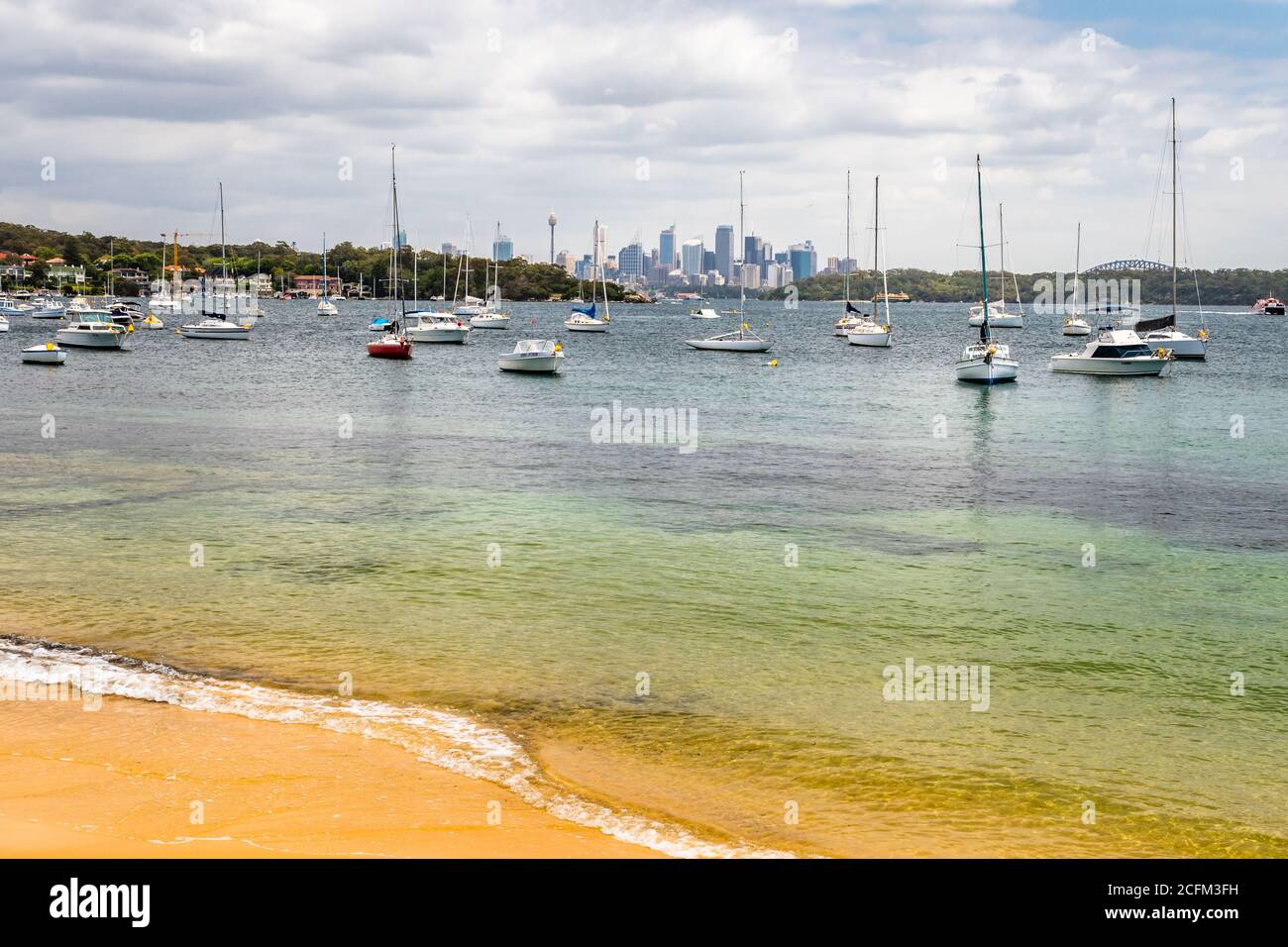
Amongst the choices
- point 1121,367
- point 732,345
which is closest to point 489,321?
point 732,345

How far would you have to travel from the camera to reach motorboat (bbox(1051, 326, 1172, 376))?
72250 millimetres

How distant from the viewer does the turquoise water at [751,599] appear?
11594 millimetres

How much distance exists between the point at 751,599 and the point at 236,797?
10.0m

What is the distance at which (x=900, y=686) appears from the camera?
14648 millimetres

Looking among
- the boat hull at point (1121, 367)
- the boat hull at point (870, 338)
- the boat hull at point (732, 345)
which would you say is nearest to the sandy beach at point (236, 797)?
the boat hull at point (1121, 367)

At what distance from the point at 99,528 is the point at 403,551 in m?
7.01

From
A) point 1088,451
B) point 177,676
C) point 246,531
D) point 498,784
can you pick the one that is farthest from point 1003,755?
point 1088,451

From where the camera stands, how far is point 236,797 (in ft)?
34.5

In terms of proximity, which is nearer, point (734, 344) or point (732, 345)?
point (734, 344)

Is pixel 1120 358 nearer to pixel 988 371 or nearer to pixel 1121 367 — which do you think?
pixel 1121 367

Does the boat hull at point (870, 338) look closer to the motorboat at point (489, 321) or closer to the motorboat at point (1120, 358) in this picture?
the motorboat at point (1120, 358)

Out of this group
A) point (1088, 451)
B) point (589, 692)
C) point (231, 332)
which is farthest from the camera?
point (231, 332)

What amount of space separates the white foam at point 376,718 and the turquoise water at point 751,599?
1.10ft
